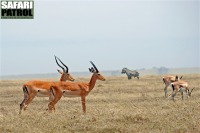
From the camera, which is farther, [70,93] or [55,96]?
[70,93]

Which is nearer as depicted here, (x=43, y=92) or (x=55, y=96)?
(x=55, y=96)

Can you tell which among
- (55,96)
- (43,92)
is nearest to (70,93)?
(55,96)

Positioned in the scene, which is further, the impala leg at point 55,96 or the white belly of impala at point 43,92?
the white belly of impala at point 43,92

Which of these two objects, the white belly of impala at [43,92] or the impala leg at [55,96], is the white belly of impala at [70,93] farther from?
the white belly of impala at [43,92]

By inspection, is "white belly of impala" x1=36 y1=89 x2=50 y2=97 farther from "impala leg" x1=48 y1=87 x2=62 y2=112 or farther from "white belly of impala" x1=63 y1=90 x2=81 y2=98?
"white belly of impala" x1=63 y1=90 x2=81 y2=98

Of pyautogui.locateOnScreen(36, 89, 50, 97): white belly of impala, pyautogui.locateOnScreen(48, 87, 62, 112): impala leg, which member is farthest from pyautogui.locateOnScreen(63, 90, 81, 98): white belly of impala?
pyautogui.locateOnScreen(36, 89, 50, 97): white belly of impala

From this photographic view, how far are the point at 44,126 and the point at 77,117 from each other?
155 cm

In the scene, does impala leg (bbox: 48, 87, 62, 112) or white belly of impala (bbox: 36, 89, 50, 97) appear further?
white belly of impala (bbox: 36, 89, 50, 97)

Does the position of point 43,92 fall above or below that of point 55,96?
above

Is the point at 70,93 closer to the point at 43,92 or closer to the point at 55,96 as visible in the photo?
the point at 55,96

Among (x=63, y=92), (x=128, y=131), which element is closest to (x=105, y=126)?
(x=128, y=131)

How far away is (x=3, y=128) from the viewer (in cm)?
1103

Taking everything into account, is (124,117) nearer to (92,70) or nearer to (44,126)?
(44,126)

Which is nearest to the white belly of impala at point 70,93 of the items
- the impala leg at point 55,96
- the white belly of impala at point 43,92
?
the impala leg at point 55,96
